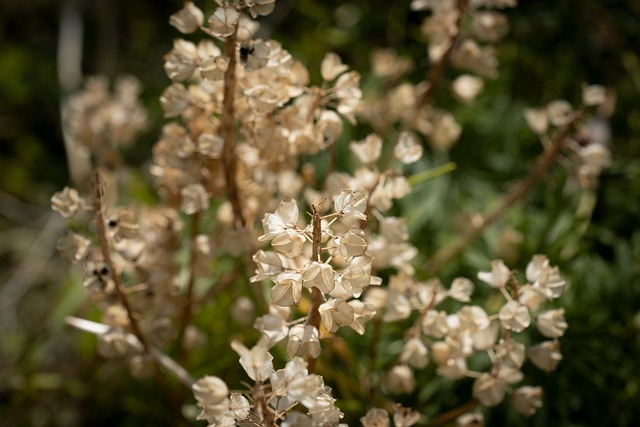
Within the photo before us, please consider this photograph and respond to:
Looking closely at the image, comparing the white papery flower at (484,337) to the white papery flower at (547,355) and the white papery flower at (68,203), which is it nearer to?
the white papery flower at (547,355)

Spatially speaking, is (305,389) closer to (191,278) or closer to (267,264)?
(267,264)

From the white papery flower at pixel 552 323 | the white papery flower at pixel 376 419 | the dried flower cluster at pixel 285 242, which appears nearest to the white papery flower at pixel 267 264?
the dried flower cluster at pixel 285 242

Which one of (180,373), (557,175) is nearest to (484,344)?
(180,373)

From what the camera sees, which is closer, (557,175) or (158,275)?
(158,275)

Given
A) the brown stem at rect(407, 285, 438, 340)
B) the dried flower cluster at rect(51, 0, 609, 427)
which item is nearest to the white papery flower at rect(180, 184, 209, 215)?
the dried flower cluster at rect(51, 0, 609, 427)

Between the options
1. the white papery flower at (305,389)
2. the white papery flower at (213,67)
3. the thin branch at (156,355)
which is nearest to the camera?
the white papery flower at (305,389)

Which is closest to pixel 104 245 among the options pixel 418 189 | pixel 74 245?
pixel 74 245

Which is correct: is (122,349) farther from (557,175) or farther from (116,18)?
(116,18)
